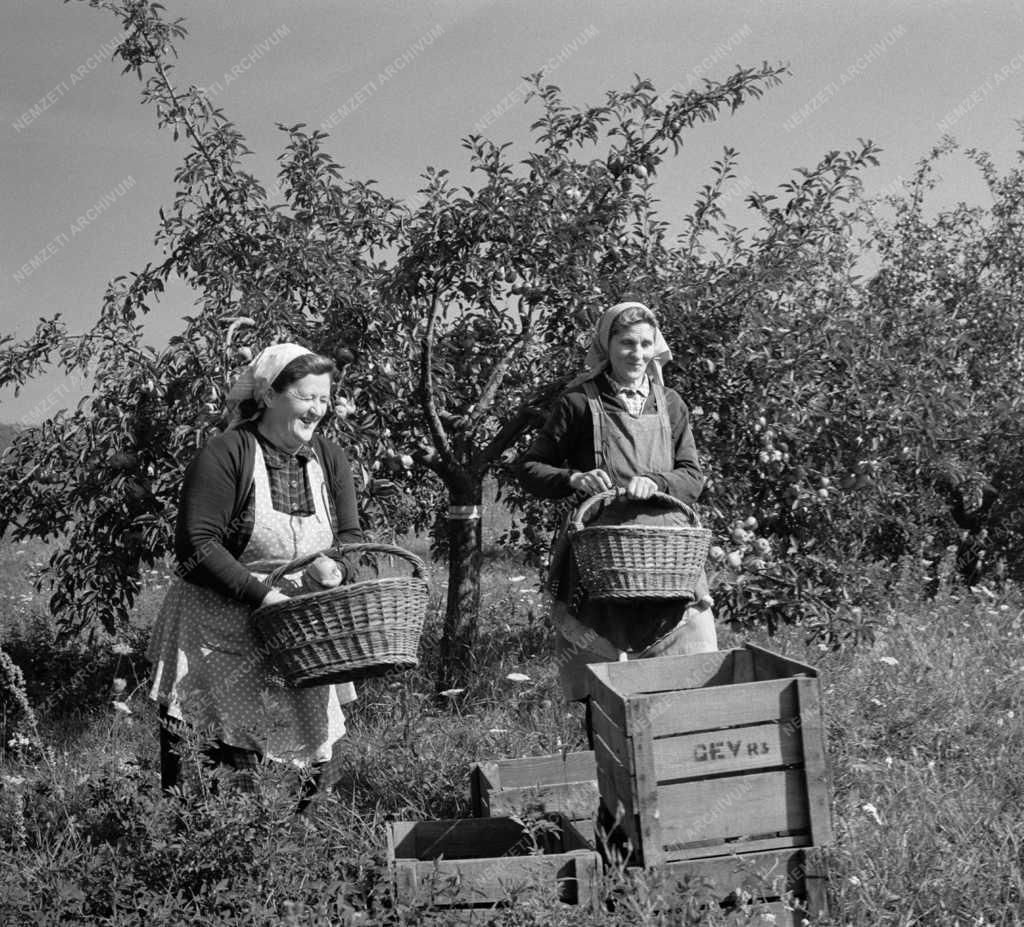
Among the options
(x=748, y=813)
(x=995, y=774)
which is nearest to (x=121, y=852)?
(x=748, y=813)

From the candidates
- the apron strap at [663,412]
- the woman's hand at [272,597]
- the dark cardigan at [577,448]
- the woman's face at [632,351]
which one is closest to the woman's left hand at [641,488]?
the dark cardigan at [577,448]

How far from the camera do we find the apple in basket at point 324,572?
2.91 metres

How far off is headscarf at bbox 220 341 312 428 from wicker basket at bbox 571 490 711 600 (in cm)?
85

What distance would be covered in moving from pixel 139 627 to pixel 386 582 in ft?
12.8

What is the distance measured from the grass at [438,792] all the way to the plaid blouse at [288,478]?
2.35ft

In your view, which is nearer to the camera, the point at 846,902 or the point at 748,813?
the point at 748,813

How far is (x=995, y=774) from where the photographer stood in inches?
139

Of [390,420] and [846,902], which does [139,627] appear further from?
[846,902]

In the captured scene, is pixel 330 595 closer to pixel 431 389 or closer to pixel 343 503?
pixel 343 503

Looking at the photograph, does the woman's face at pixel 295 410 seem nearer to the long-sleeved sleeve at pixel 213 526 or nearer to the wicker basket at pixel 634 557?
the long-sleeved sleeve at pixel 213 526

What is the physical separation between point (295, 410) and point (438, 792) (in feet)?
4.29

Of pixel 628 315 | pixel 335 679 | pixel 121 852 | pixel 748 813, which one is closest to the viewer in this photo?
pixel 748 813

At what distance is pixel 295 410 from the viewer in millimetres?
2955

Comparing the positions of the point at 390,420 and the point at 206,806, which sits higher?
the point at 390,420
